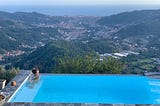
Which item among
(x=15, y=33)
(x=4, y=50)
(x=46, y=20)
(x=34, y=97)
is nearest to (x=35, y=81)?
(x=34, y=97)

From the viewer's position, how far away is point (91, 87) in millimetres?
9375

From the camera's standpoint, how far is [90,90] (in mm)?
9109

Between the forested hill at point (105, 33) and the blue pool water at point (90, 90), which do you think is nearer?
the blue pool water at point (90, 90)

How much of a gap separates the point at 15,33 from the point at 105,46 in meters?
21.2

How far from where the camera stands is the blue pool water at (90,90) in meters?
8.16

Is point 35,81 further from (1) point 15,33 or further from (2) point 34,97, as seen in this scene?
(1) point 15,33

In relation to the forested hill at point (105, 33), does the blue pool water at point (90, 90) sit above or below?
above

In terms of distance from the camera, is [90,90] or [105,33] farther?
[105,33]

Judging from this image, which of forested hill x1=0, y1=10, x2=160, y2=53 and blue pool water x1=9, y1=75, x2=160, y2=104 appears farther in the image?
forested hill x1=0, y1=10, x2=160, y2=53

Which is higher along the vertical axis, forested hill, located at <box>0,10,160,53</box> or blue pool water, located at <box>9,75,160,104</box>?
blue pool water, located at <box>9,75,160,104</box>

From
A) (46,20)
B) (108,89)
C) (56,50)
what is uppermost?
(108,89)

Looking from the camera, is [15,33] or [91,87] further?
[15,33]

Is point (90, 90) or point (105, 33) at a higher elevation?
point (90, 90)

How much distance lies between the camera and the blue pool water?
26.8ft
